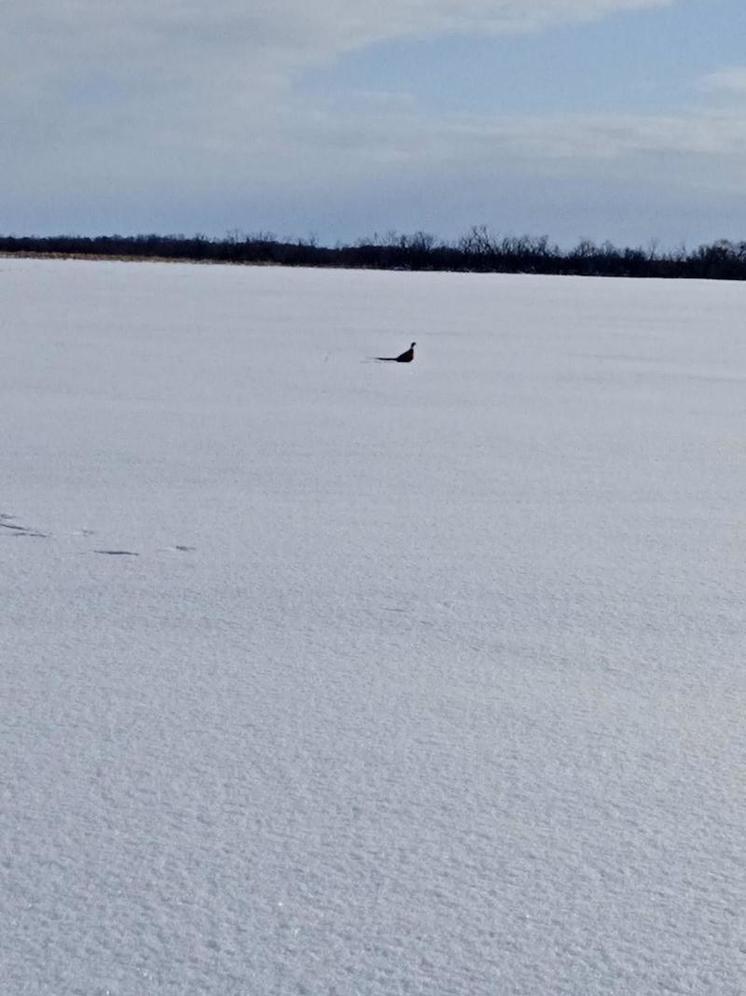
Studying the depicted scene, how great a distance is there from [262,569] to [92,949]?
1.93 metres

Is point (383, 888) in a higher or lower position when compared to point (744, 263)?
lower

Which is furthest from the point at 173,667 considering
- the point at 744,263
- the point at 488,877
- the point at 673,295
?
the point at 744,263

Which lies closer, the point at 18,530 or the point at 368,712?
the point at 368,712

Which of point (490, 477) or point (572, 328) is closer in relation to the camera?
point (490, 477)

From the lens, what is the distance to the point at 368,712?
7.57 ft

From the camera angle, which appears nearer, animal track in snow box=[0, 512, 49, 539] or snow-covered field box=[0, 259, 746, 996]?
snow-covered field box=[0, 259, 746, 996]

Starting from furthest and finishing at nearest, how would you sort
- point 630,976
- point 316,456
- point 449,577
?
point 316,456
point 449,577
point 630,976

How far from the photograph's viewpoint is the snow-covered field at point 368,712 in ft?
5.00

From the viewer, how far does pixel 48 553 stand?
3.48m

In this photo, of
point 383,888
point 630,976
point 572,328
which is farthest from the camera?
point 572,328

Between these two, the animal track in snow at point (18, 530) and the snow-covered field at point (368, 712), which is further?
the animal track in snow at point (18, 530)

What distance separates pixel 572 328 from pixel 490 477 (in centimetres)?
1130

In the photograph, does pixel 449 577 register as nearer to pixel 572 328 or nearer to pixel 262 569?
pixel 262 569

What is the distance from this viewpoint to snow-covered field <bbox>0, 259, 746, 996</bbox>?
5.00 feet
